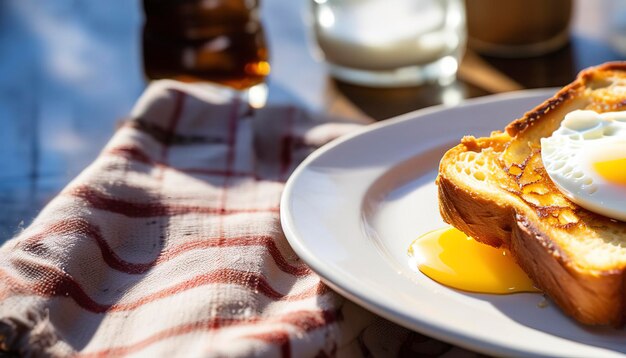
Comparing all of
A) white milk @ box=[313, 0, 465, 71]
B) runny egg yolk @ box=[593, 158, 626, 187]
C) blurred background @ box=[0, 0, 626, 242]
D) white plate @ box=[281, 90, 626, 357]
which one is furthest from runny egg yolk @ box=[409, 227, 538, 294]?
white milk @ box=[313, 0, 465, 71]

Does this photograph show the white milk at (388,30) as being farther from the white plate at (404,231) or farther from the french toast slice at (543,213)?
the french toast slice at (543,213)

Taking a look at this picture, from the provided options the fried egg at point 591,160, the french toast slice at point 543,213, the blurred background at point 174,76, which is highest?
the fried egg at point 591,160

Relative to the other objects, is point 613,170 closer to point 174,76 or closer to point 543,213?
point 543,213

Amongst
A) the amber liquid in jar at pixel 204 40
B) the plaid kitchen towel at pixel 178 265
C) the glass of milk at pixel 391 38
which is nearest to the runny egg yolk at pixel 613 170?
the plaid kitchen towel at pixel 178 265

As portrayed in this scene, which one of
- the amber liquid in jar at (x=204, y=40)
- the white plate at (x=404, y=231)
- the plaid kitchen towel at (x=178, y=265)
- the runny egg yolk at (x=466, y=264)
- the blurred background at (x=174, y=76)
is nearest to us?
the white plate at (x=404, y=231)

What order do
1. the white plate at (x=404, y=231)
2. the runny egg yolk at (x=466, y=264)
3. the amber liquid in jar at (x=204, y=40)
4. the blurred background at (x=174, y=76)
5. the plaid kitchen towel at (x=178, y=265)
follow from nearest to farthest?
the white plate at (x=404, y=231)
the plaid kitchen towel at (x=178, y=265)
the runny egg yolk at (x=466, y=264)
the blurred background at (x=174, y=76)
the amber liquid in jar at (x=204, y=40)

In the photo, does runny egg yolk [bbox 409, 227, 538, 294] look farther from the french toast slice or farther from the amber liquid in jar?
the amber liquid in jar

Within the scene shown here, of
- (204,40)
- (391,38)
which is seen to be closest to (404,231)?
(391,38)

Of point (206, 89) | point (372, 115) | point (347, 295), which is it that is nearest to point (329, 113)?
point (372, 115)
